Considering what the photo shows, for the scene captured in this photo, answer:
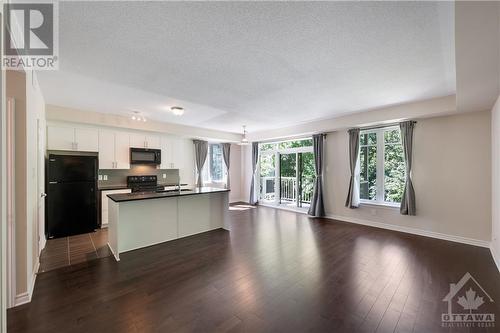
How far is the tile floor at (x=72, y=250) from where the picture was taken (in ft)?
10.4

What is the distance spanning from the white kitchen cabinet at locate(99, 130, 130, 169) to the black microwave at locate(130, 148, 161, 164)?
0.47 ft

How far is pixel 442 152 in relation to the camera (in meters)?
4.22

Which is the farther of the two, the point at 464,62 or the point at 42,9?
the point at 464,62

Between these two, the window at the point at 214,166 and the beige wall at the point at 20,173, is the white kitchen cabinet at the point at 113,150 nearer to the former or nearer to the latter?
the window at the point at 214,166

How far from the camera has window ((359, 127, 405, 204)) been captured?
485 centimetres

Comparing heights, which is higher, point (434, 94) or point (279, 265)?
point (434, 94)

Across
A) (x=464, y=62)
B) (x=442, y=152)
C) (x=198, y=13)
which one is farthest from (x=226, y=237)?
(x=442, y=152)

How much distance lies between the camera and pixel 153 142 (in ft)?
20.1

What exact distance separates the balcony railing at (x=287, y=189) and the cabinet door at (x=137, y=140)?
4253 mm

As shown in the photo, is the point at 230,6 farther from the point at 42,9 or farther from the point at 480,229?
the point at 480,229

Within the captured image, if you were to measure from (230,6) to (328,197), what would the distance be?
209 inches

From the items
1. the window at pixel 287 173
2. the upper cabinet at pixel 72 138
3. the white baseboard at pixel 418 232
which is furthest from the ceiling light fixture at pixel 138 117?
the white baseboard at pixel 418 232

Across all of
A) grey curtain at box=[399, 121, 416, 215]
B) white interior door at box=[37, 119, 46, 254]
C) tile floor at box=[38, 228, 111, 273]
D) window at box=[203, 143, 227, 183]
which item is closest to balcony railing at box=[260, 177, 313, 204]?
window at box=[203, 143, 227, 183]

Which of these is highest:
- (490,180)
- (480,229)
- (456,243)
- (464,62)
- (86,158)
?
(464,62)
